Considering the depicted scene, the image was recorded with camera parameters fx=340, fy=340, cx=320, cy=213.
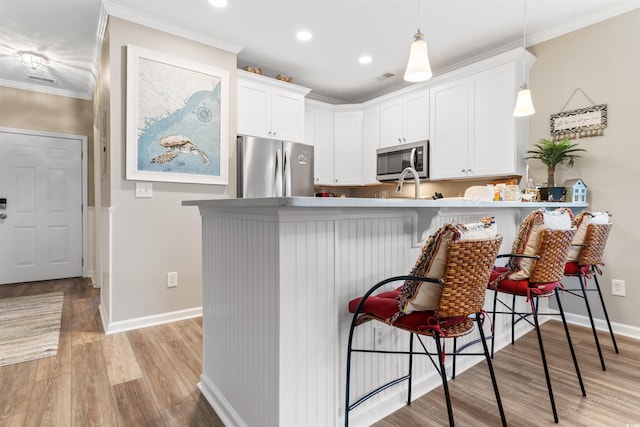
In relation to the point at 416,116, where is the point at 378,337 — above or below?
below

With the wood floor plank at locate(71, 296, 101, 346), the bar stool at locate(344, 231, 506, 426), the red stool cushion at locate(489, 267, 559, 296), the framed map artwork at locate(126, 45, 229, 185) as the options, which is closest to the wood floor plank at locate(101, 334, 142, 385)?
the wood floor plank at locate(71, 296, 101, 346)

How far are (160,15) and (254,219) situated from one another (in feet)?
8.43

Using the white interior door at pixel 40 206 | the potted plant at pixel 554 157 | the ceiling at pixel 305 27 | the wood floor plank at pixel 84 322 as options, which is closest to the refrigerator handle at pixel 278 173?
the ceiling at pixel 305 27

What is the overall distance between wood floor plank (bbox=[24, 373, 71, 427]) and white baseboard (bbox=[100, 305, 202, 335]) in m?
0.72

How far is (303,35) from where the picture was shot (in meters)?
3.31

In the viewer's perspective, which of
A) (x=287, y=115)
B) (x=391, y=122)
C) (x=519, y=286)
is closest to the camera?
(x=519, y=286)

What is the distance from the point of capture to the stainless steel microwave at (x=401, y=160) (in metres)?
4.10

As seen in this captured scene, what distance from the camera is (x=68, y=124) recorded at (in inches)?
187

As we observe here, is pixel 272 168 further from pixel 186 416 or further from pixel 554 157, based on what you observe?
pixel 554 157

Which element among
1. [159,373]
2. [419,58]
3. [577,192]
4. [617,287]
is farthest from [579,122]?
[159,373]

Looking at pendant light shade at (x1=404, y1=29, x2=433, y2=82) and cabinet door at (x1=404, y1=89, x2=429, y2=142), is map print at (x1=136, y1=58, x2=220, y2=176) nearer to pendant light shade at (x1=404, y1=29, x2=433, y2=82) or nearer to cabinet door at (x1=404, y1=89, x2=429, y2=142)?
pendant light shade at (x1=404, y1=29, x2=433, y2=82)

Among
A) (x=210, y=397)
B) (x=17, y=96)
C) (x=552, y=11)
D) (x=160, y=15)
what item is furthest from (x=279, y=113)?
(x=17, y=96)

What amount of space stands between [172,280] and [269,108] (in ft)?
6.88

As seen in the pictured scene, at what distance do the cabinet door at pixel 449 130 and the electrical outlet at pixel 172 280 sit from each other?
3.00 m
